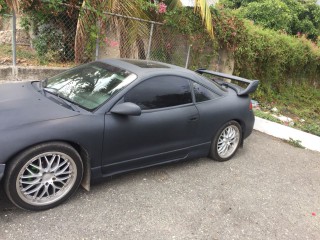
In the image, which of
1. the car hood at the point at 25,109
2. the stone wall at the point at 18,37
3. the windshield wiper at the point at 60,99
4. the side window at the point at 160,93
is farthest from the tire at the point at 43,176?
the stone wall at the point at 18,37

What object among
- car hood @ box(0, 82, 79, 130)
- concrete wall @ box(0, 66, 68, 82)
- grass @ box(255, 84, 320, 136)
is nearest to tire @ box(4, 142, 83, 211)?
car hood @ box(0, 82, 79, 130)

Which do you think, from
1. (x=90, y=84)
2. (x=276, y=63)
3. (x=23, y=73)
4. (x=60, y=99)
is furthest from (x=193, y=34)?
(x=60, y=99)

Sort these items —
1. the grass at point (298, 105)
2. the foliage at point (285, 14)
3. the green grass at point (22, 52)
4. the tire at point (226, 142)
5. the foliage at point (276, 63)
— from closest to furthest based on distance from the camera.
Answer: the tire at point (226, 142) < the green grass at point (22, 52) < the grass at point (298, 105) < the foliage at point (276, 63) < the foliage at point (285, 14)

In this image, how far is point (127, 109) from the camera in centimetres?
333

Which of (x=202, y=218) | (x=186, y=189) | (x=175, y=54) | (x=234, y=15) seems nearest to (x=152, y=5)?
(x=175, y=54)

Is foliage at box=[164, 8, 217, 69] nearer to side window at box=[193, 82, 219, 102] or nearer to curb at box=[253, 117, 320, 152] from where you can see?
curb at box=[253, 117, 320, 152]

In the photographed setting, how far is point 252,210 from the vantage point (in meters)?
3.65

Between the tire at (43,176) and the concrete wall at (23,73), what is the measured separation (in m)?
3.60

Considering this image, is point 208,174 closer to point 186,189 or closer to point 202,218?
point 186,189

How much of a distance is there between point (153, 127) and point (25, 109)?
134cm

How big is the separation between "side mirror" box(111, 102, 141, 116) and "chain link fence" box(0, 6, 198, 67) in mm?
3789

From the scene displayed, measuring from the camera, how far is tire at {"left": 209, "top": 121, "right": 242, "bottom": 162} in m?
4.60

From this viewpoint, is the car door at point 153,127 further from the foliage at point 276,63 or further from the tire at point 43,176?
the foliage at point 276,63

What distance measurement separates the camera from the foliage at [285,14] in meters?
14.3
